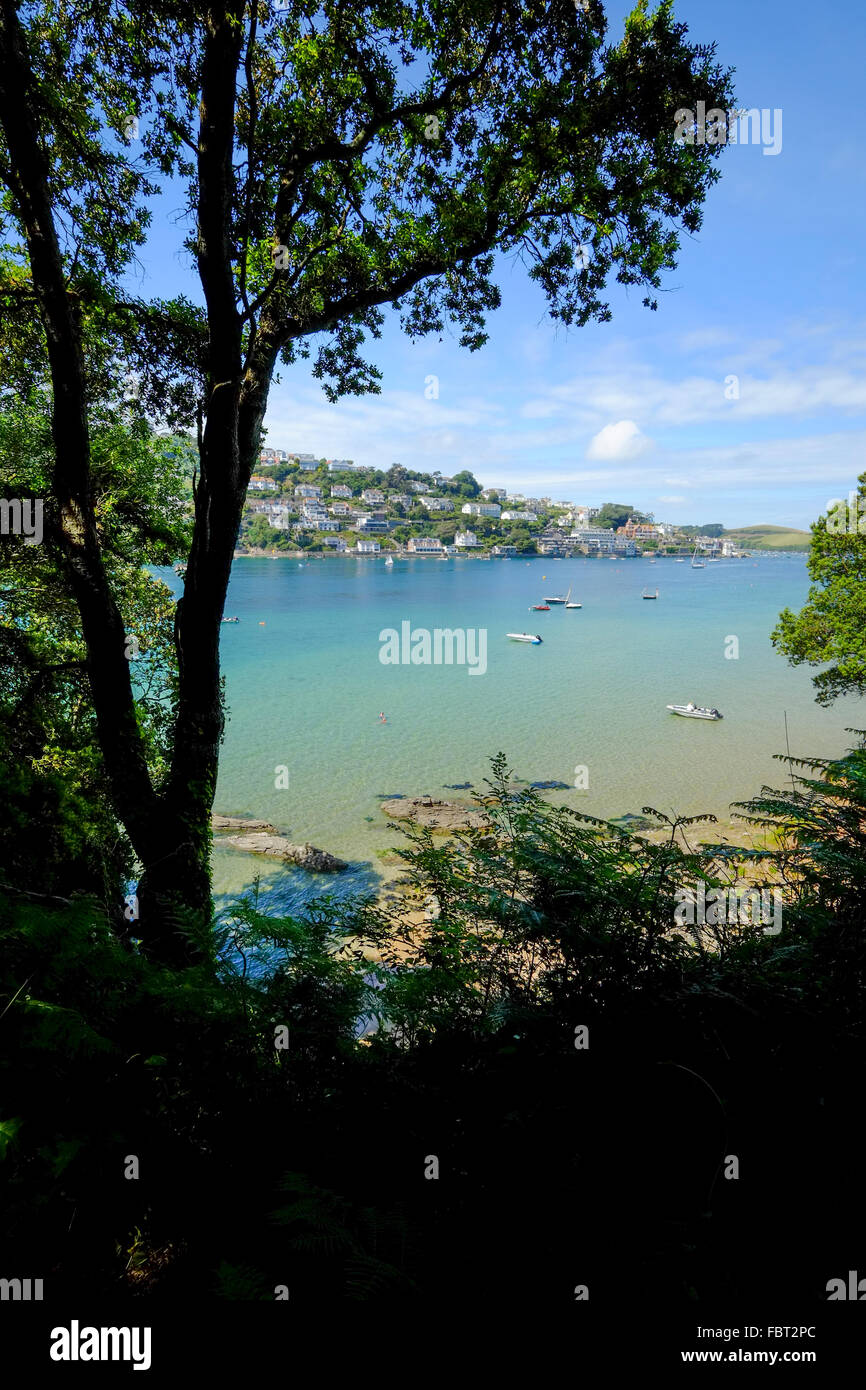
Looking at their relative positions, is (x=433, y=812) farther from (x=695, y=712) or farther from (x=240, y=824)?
(x=695, y=712)

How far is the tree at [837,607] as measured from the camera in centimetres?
1778

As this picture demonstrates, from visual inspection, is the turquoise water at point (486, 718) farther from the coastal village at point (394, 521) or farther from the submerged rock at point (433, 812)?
the coastal village at point (394, 521)

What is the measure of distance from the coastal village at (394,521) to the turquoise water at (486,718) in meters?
68.2

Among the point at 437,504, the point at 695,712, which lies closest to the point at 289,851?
the point at 695,712

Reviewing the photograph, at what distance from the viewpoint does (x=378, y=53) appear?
5.20 meters

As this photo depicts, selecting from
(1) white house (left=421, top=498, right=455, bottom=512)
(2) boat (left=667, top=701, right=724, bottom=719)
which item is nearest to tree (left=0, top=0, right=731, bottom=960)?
(2) boat (left=667, top=701, right=724, bottom=719)

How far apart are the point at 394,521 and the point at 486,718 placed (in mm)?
134154

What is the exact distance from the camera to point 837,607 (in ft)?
60.9

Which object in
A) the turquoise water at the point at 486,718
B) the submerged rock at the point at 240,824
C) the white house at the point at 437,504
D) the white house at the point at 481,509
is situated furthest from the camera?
the white house at the point at 481,509

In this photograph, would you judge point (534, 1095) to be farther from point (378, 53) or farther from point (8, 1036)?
point (378, 53)

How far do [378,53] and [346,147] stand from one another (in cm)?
99

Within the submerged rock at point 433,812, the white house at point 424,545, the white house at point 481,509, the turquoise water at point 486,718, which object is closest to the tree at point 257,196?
the turquoise water at point 486,718

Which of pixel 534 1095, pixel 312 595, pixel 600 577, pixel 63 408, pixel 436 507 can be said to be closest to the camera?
pixel 534 1095

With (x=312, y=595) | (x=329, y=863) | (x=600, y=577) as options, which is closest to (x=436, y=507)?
(x=600, y=577)
